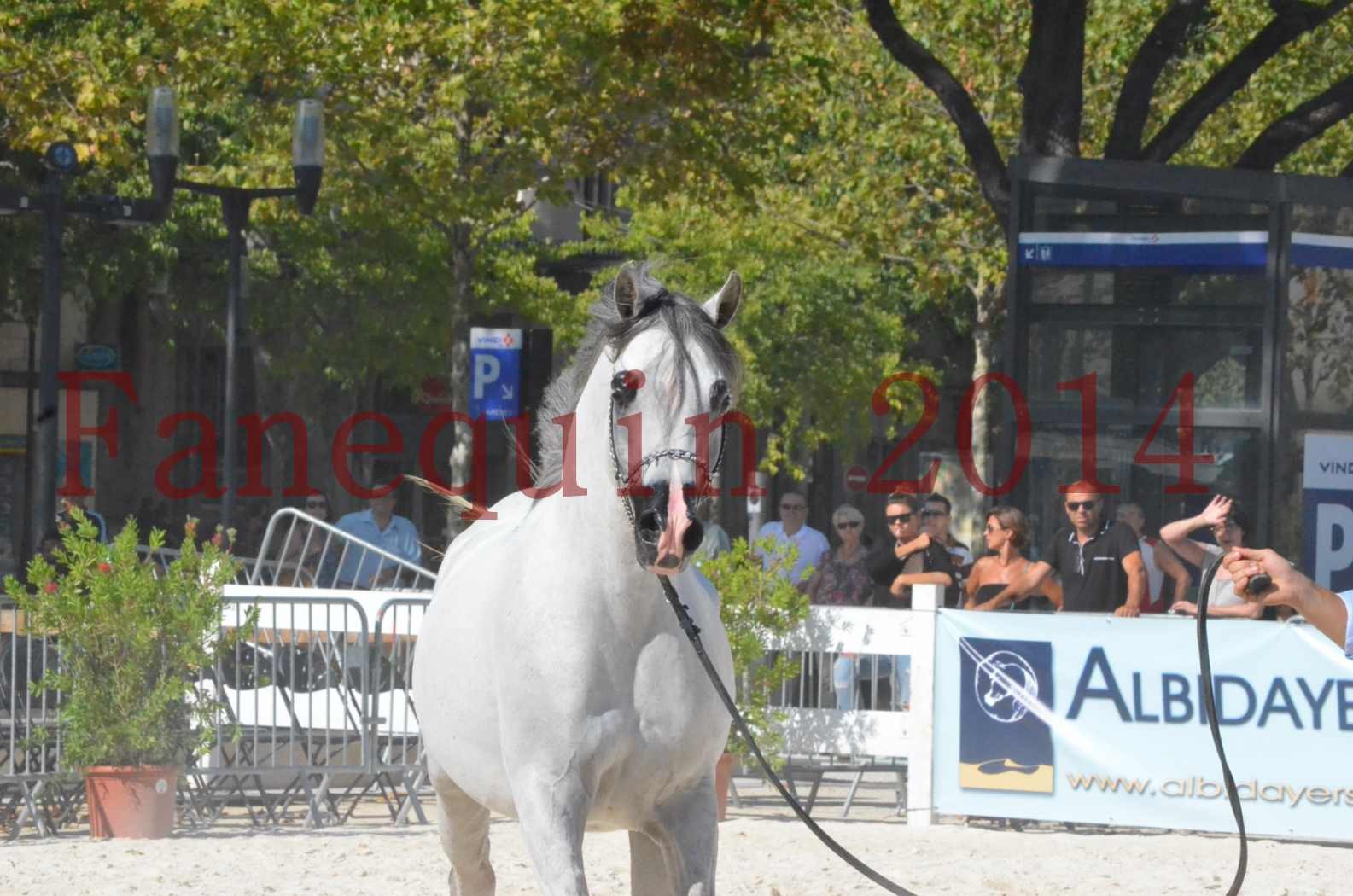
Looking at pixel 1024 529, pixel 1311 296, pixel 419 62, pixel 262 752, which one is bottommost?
pixel 262 752

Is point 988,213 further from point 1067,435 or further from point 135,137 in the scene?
point 1067,435

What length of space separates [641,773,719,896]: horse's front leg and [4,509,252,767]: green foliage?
17.3ft

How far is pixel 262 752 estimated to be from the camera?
12.0 m

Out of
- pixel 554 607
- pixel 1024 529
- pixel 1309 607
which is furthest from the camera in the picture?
pixel 1024 529

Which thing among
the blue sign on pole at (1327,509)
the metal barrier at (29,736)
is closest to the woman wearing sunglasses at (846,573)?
the blue sign on pole at (1327,509)

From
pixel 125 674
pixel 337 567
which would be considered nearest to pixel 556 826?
pixel 125 674

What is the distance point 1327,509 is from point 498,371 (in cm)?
571

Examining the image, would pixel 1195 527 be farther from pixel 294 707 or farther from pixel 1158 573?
pixel 294 707

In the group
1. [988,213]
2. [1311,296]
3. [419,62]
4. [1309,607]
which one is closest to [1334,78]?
[988,213]

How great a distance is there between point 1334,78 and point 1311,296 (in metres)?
14.3

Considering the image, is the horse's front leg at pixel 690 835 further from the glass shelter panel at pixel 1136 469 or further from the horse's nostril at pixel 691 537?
the glass shelter panel at pixel 1136 469

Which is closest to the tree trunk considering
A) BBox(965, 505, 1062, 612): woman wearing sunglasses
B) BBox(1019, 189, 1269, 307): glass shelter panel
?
BBox(1019, 189, 1269, 307): glass shelter panel

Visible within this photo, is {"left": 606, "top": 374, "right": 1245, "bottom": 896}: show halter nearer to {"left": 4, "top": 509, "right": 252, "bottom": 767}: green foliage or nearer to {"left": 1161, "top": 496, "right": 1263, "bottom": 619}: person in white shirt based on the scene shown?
{"left": 1161, "top": 496, "right": 1263, "bottom": 619}: person in white shirt

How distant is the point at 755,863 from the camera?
9.64 metres
